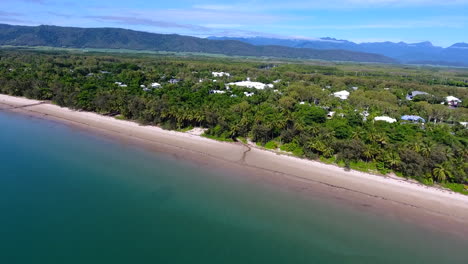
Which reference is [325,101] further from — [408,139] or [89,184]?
[89,184]

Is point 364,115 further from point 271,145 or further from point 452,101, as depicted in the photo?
point 452,101

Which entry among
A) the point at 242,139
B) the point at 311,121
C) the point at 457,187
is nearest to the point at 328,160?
the point at 311,121

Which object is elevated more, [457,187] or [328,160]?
[328,160]

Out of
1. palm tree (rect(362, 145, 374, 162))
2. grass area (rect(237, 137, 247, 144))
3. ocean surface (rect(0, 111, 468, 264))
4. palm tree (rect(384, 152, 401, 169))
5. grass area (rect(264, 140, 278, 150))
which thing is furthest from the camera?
grass area (rect(237, 137, 247, 144))

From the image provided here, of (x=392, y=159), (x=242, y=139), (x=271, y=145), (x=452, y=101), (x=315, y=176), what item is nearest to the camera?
(x=392, y=159)

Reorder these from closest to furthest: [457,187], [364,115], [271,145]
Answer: [457,187] → [271,145] → [364,115]

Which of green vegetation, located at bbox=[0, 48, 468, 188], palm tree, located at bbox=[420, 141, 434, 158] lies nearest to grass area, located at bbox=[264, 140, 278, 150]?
green vegetation, located at bbox=[0, 48, 468, 188]

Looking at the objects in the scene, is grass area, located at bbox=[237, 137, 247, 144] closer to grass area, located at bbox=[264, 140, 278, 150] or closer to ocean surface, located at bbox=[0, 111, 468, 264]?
grass area, located at bbox=[264, 140, 278, 150]
